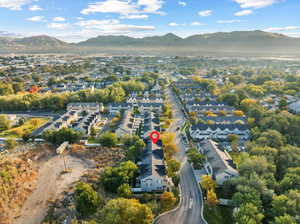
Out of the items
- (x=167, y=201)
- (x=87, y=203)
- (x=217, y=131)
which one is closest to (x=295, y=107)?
(x=217, y=131)

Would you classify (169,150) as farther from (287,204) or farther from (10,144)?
(10,144)

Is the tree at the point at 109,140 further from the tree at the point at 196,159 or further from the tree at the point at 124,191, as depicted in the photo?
the tree at the point at 196,159

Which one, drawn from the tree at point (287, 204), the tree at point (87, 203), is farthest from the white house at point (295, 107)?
the tree at point (87, 203)

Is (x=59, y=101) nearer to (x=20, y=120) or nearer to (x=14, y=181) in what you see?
(x=20, y=120)

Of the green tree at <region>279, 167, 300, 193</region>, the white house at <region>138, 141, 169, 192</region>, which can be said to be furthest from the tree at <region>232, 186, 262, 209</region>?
the white house at <region>138, 141, 169, 192</region>

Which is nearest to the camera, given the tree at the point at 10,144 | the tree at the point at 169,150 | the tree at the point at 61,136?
the tree at the point at 169,150

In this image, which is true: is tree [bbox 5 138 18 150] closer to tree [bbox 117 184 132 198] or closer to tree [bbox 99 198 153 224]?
tree [bbox 117 184 132 198]

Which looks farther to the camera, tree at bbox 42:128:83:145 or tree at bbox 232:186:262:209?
tree at bbox 42:128:83:145
